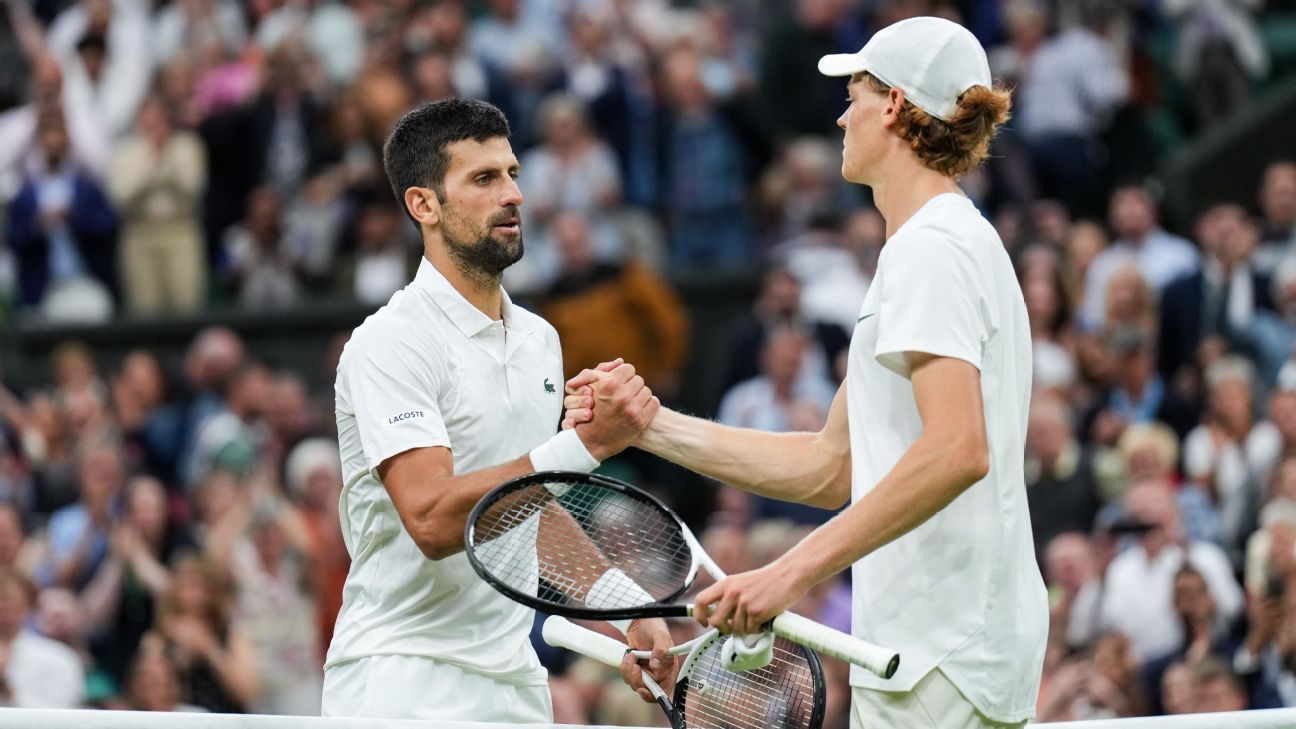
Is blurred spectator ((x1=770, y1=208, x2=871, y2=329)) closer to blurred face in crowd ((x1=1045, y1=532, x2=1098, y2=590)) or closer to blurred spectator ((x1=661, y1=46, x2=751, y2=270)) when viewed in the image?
blurred spectator ((x1=661, y1=46, x2=751, y2=270))

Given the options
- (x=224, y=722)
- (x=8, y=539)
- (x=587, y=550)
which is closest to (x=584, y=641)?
(x=587, y=550)

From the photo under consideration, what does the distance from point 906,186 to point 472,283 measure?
121 centimetres

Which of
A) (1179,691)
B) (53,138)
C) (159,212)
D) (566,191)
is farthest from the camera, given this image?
(159,212)

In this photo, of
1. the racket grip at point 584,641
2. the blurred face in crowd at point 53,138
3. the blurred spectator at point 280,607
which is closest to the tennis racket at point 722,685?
the racket grip at point 584,641

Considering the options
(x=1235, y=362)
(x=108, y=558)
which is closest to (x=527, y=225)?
(x=108, y=558)

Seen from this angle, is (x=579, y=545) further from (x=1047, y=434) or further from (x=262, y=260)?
(x=262, y=260)

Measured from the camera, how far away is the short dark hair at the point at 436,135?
5371 mm

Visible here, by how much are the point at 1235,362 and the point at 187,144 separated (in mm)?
7244

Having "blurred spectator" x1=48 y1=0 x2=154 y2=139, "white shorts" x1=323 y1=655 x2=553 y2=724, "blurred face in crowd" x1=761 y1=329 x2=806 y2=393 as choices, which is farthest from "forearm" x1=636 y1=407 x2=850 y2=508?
"blurred spectator" x1=48 y1=0 x2=154 y2=139

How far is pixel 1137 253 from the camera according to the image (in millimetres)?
11852

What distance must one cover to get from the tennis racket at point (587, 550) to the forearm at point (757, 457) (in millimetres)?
207

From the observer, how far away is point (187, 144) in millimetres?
14359

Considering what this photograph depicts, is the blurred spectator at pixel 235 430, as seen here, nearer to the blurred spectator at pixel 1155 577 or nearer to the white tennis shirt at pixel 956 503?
the blurred spectator at pixel 1155 577

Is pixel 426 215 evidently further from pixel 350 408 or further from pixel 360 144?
pixel 360 144
